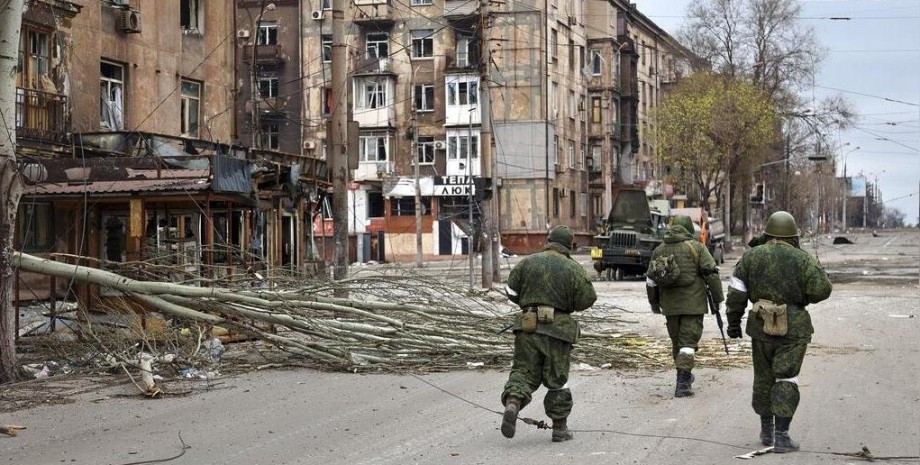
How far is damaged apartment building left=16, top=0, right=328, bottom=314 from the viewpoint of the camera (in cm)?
1641

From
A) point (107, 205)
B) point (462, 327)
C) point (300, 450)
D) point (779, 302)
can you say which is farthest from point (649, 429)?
point (107, 205)

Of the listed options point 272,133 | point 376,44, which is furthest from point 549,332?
point 272,133

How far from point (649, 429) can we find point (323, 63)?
54145 mm

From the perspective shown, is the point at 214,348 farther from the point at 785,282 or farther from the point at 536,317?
the point at 785,282

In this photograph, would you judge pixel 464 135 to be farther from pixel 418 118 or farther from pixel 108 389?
pixel 108 389

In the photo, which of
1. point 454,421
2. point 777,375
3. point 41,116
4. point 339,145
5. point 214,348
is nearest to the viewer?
point 777,375

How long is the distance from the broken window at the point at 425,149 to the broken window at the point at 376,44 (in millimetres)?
5282

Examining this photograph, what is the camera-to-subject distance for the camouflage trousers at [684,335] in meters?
10.9

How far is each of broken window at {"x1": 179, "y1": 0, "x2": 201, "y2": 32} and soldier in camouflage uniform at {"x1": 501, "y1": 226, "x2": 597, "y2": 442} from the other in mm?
18910

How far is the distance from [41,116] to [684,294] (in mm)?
14374

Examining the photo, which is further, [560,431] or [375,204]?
[375,204]

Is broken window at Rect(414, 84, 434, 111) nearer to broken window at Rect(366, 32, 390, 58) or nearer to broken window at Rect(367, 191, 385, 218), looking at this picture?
broken window at Rect(366, 32, 390, 58)

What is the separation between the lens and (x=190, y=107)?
26.4 meters

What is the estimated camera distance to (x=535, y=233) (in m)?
59.8
